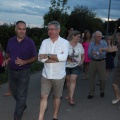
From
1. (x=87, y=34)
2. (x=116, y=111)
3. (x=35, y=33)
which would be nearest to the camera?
(x=116, y=111)

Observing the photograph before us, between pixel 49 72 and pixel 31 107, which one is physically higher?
pixel 49 72

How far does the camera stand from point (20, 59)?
6.00 m

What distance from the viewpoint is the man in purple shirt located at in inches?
239

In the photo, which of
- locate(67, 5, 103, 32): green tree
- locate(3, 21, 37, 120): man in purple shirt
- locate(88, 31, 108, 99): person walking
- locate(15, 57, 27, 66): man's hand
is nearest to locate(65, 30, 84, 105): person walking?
locate(88, 31, 108, 99): person walking

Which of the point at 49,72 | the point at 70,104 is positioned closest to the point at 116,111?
the point at 70,104

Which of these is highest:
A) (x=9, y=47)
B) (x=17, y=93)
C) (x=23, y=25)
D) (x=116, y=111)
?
(x=23, y=25)

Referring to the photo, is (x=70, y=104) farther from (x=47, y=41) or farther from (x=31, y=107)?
(x=47, y=41)

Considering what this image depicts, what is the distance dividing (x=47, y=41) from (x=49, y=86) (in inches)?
31.7

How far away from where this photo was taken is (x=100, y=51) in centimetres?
834

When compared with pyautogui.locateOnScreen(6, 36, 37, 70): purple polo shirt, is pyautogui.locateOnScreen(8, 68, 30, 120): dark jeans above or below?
below

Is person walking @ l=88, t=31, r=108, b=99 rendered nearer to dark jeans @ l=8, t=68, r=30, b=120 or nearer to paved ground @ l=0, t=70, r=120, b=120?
paved ground @ l=0, t=70, r=120, b=120

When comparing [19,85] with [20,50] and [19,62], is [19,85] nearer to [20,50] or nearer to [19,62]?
[19,62]

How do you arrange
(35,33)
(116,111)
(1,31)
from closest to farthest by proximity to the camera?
(116,111) → (1,31) → (35,33)

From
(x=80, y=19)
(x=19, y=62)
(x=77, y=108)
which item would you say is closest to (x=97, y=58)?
(x=77, y=108)
